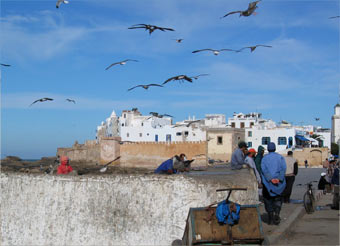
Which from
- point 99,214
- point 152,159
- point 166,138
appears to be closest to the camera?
point 99,214

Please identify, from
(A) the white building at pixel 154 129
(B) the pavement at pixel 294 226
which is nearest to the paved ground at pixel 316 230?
Result: (B) the pavement at pixel 294 226

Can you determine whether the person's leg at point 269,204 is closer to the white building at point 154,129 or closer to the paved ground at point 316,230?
the paved ground at point 316,230

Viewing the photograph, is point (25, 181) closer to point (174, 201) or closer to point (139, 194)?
point (139, 194)

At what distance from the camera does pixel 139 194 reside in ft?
27.0

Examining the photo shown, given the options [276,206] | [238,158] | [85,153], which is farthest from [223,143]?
[276,206]

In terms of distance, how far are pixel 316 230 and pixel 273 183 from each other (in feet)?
3.89

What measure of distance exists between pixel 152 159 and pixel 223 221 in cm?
4145

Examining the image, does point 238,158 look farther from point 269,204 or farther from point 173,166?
point 269,204

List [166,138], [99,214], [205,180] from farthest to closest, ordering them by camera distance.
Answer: [166,138] < [99,214] < [205,180]

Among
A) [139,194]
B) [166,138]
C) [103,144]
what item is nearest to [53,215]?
[139,194]

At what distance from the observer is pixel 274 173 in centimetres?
823

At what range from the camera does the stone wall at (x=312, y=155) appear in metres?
50.7

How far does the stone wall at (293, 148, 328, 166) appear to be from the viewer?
166 feet

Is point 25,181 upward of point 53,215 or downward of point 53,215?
upward
